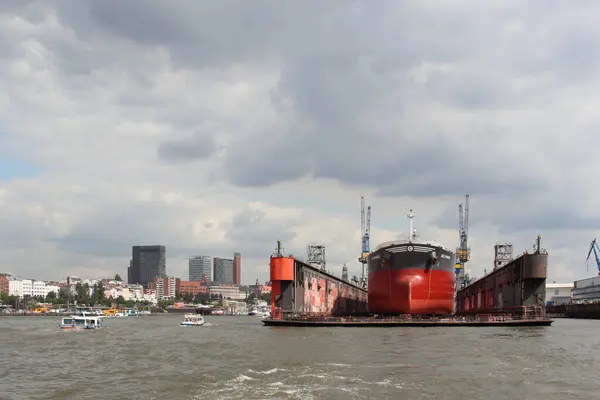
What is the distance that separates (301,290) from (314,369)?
54.3 m

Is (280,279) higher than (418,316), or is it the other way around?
(280,279)

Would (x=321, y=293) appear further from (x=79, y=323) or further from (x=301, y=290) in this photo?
(x=79, y=323)

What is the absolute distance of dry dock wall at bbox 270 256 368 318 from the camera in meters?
87.9

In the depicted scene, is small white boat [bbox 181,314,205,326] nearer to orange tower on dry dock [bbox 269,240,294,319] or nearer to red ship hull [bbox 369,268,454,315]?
orange tower on dry dock [bbox 269,240,294,319]

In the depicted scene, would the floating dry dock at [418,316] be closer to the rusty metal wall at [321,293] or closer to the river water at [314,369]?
the rusty metal wall at [321,293]

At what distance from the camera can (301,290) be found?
94.6 metres

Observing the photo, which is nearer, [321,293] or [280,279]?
[280,279]

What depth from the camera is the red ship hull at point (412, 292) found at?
304 feet

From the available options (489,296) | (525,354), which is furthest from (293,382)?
(489,296)

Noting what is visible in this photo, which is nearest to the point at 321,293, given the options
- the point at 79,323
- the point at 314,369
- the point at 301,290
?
the point at 301,290

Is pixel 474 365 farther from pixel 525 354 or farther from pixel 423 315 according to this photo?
pixel 423 315

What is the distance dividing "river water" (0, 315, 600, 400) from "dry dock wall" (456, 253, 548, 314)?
24214mm

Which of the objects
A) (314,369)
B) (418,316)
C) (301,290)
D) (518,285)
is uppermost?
(518,285)

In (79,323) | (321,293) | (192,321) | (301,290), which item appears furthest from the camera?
(192,321)
